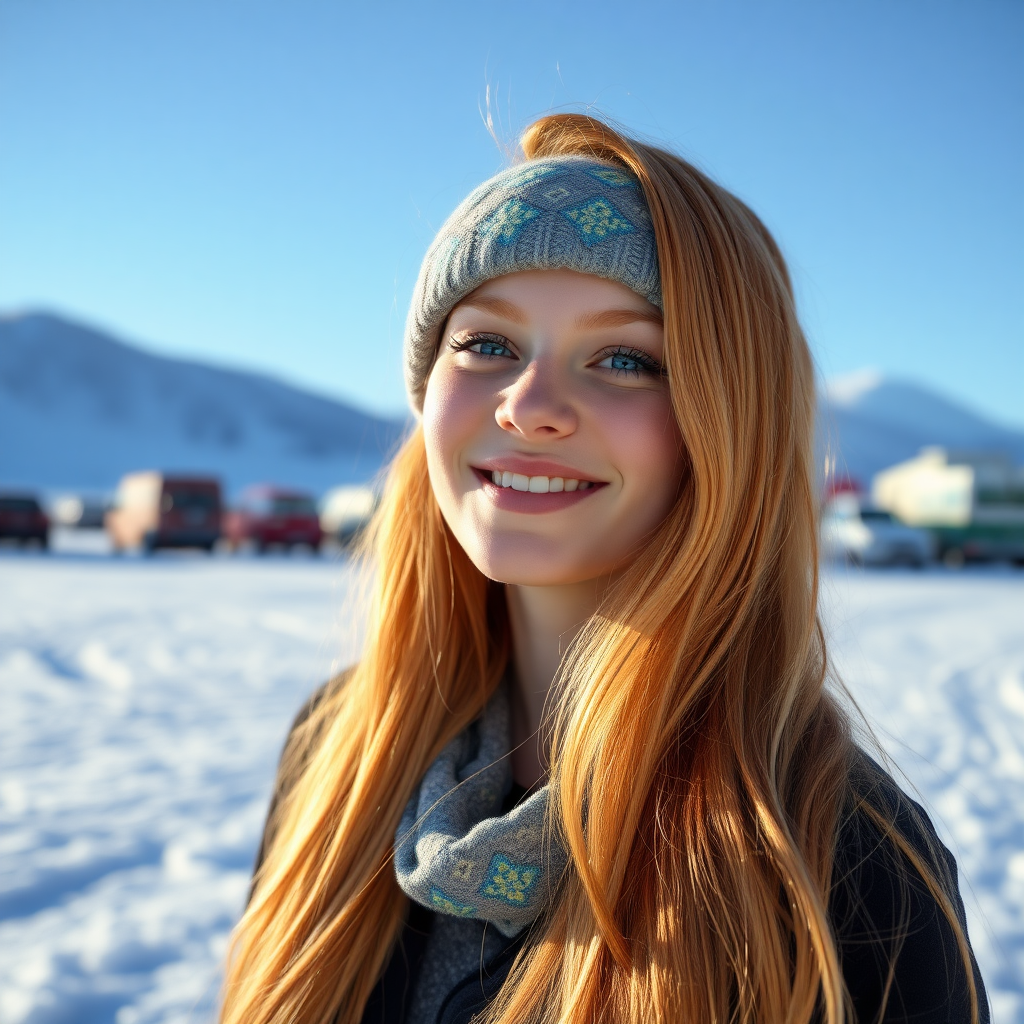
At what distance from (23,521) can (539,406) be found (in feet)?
65.6

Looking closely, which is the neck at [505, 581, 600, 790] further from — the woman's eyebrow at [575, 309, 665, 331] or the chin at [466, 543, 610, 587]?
the woman's eyebrow at [575, 309, 665, 331]

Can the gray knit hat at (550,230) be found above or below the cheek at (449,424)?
above

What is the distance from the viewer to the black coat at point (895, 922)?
3.49 ft

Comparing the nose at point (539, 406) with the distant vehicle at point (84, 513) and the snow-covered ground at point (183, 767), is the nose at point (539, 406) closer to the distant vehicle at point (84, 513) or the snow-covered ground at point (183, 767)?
the snow-covered ground at point (183, 767)

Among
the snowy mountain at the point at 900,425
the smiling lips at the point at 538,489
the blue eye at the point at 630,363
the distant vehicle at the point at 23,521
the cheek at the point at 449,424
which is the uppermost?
the snowy mountain at the point at 900,425

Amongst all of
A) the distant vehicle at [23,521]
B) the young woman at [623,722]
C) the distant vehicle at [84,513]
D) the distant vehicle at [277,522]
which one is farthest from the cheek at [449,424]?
the distant vehicle at [84,513]

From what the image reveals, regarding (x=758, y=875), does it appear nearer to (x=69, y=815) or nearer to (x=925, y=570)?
(x=69, y=815)

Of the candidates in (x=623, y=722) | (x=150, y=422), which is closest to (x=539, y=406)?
(x=623, y=722)

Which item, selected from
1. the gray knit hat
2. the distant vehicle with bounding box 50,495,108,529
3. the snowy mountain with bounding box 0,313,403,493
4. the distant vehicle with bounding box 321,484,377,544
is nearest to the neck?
the gray knit hat

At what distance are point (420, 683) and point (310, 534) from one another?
60.5 feet

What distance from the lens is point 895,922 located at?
109 centimetres

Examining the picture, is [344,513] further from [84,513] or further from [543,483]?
[543,483]

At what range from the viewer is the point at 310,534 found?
19.8 meters

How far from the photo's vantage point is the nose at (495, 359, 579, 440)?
54.8 inches
